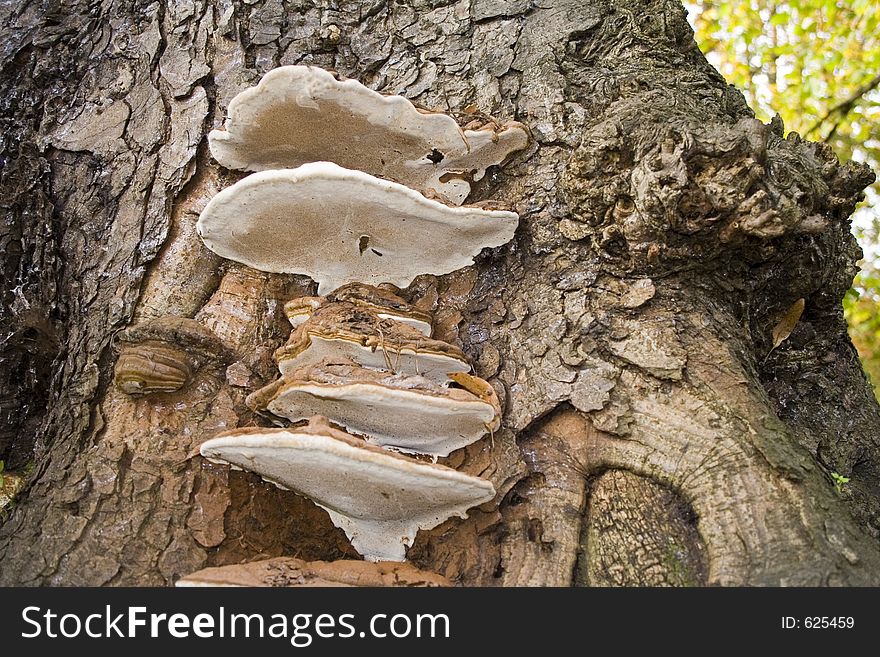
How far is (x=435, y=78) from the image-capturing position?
3.25 metres

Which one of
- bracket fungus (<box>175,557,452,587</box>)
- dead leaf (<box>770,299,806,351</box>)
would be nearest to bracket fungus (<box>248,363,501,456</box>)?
bracket fungus (<box>175,557,452,587</box>)

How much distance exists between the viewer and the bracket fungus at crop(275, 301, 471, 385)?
239 centimetres

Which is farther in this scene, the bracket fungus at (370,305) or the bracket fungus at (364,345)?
the bracket fungus at (370,305)

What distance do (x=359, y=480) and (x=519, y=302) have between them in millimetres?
1004

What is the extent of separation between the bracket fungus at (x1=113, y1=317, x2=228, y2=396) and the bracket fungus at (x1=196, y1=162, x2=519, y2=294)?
0.36 meters

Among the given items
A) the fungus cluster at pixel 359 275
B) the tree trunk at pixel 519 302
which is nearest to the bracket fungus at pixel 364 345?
the fungus cluster at pixel 359 275

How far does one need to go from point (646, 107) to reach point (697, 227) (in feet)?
1.71

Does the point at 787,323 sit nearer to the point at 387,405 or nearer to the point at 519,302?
the point at 519,302

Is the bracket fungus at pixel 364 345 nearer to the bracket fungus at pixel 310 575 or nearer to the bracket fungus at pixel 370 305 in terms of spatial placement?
the bracket fungus at pixel 370 305

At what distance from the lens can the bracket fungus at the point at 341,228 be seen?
2307 millimetres

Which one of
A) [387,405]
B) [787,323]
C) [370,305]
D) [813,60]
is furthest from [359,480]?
[813,60]

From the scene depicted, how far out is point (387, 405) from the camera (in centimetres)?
222

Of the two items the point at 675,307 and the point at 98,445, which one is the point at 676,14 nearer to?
the point at 675,307
